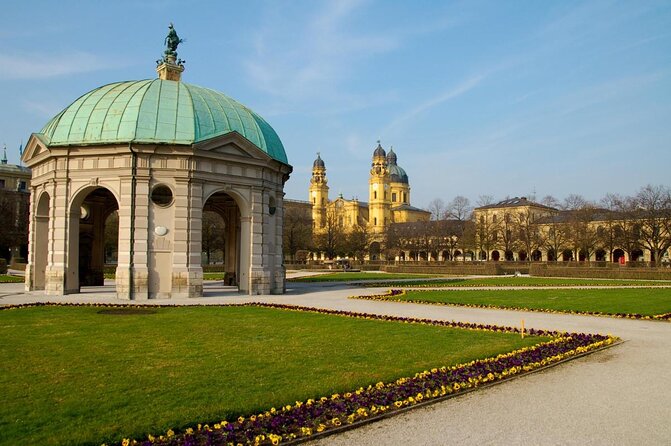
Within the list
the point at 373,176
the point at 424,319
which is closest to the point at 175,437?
the point at 424,319

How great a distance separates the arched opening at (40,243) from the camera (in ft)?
107

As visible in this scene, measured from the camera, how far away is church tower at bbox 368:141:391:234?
16662cm

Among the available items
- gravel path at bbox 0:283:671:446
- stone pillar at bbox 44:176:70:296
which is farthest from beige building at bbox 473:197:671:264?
stone pillar at bbox 44:176:70:296

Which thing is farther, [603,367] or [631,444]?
[603,367]

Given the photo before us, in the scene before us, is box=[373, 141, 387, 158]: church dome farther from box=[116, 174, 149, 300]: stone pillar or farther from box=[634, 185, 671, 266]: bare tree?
box=[116, 174, 149, 300]: stone pillar

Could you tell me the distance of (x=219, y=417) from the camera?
899 cm

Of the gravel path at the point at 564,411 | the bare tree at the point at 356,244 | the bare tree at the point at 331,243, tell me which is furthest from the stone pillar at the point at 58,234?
the bare tree at the point at 356,244

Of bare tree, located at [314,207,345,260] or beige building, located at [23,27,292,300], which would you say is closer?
beige building, located at [23,27,292,300]

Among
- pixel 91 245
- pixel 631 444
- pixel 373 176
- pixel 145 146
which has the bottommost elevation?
pixel 631 444

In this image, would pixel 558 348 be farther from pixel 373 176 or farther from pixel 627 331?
pixel 373 176

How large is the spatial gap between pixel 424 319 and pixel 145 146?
54.5 ft

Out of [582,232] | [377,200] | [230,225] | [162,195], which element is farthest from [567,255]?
[162,195]

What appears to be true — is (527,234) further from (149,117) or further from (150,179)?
(150,179)

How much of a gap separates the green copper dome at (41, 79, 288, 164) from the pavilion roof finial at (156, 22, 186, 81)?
2.88 meters
